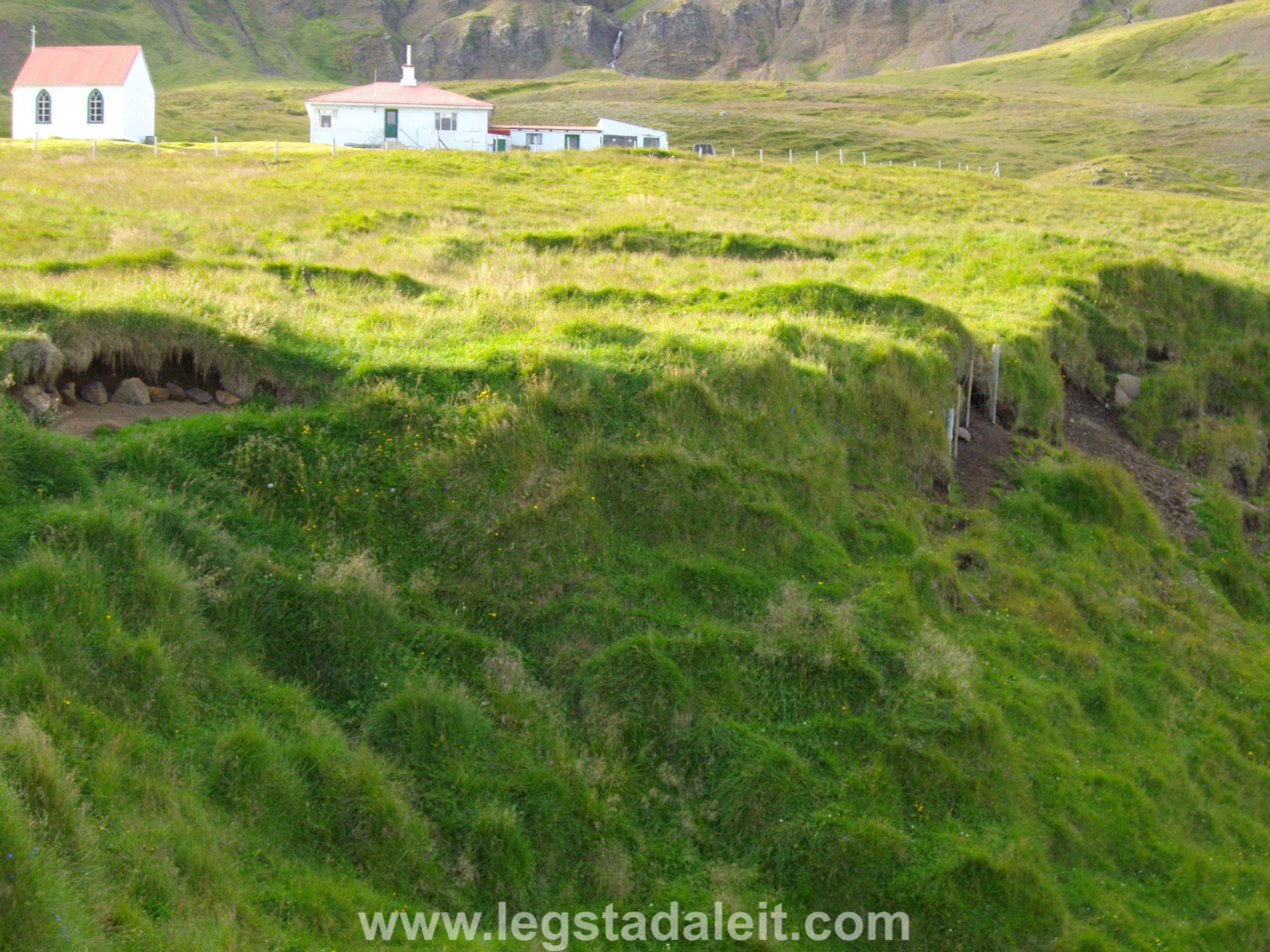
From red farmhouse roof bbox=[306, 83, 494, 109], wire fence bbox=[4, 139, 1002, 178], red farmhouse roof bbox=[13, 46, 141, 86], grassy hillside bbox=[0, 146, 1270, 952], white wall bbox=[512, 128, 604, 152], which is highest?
red farmhouse roof bbox=[13, 46, 141, 86]

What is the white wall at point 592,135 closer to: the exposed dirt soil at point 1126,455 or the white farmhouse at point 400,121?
the white farmhouse at point 400,121

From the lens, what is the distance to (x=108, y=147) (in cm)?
4378

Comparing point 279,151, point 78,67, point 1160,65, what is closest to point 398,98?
point 279,151

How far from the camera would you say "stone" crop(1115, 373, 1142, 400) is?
1831 centimetres

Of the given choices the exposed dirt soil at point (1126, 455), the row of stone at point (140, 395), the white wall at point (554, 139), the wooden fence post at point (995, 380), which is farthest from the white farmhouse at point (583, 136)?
the row of stone at point (140, 395)

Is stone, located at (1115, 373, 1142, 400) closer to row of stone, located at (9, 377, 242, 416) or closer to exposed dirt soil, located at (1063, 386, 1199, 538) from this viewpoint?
exposed dirt soil, located at (1063, 386, 1199, 538)

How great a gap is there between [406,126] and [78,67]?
1992cm

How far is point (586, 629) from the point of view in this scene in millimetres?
9180

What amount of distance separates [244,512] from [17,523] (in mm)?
1772

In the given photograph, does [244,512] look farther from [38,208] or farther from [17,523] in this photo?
[38,208]

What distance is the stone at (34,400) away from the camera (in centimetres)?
970

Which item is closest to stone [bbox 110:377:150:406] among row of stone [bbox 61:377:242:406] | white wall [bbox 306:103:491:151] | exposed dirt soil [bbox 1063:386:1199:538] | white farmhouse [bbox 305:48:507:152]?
row of stone [bbox 61:377:242:406]

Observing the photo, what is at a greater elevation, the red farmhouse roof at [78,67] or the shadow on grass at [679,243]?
the red farmhouse roof at [78,67]

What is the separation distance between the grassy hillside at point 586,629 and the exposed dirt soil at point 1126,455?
0.41 m
